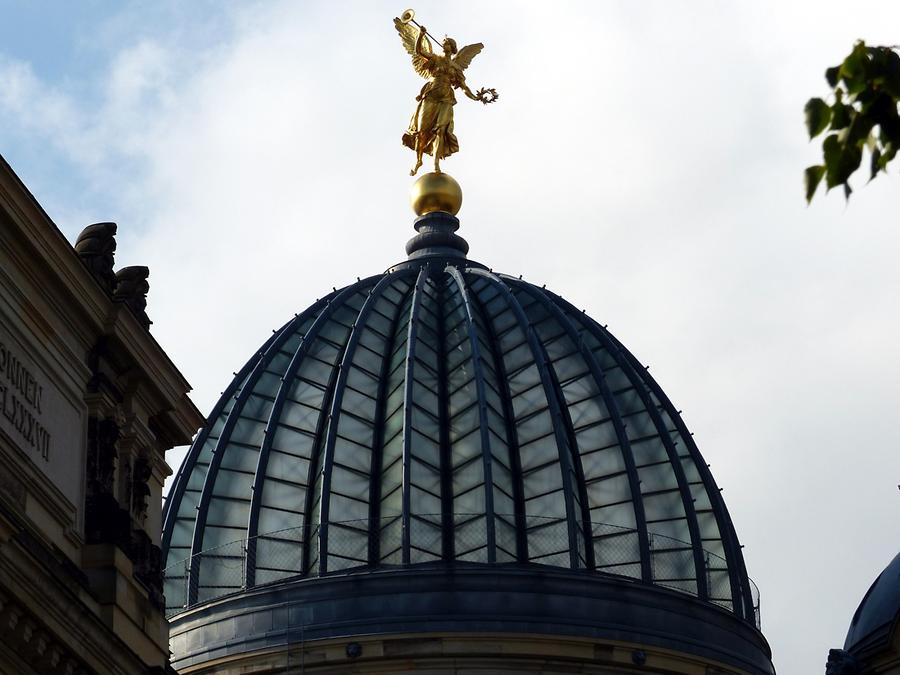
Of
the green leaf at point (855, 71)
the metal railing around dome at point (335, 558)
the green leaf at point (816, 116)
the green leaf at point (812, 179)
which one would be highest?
the metal railing around dome at point (335, 558)

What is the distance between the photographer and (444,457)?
36.9 meters

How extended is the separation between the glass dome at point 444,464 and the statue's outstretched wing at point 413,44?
593 centimetres

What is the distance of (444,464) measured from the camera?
36750 mm

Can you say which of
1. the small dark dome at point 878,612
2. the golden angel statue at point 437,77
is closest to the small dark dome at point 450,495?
the small dark dome at point 878,612

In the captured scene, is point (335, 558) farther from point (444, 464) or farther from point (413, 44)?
point (413, 44)

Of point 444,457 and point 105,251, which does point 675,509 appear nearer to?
point 444,457

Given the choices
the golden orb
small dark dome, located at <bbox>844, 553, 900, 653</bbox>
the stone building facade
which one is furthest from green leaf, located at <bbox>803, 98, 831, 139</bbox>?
the golden orb

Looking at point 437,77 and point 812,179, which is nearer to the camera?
point 812,179

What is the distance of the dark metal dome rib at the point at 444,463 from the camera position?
35.8 metres

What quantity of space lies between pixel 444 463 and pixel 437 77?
9936mm

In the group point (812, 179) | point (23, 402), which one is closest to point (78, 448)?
point (23, 402)

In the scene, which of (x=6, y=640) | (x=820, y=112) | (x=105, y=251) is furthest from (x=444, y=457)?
(x=820, y=112)

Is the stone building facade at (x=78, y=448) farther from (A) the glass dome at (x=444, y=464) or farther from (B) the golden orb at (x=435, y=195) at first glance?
(B) the golden orb at (x=435, y=195)

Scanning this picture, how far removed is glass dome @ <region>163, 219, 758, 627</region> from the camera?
35812 millimetres
